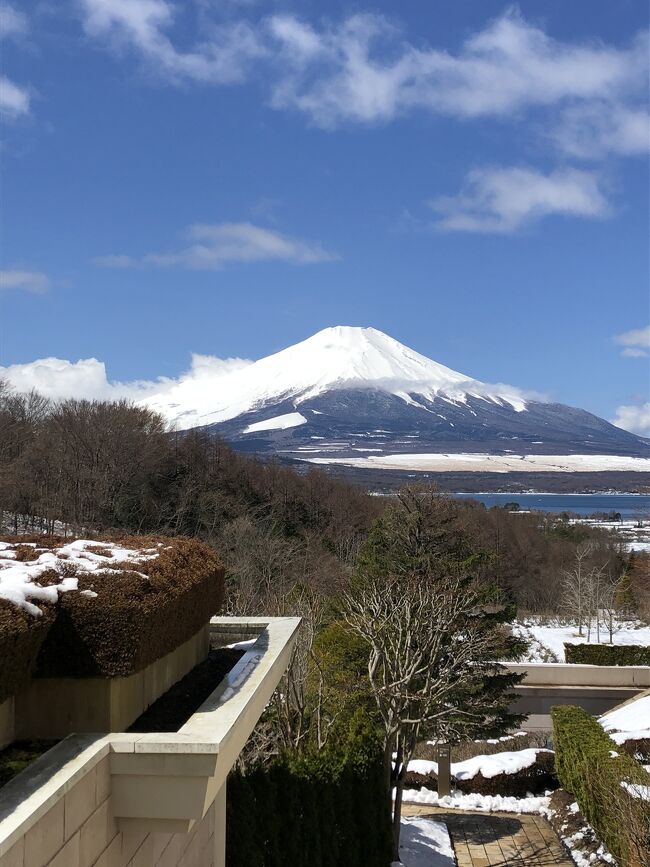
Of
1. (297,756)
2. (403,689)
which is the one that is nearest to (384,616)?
(403,689)

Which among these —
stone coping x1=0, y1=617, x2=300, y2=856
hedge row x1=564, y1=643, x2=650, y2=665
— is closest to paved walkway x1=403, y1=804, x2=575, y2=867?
stone coping x1=0, y1=617, x2=300, y2=856

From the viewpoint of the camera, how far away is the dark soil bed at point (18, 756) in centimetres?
375

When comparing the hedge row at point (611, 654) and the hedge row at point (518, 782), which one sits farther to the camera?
the hedge row at point (611, 654)

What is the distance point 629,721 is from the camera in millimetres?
22266

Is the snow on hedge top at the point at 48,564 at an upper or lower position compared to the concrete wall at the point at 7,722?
upper

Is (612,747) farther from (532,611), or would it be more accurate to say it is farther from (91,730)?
(532,611)

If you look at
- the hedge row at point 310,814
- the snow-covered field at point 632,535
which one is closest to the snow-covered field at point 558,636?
the hedge row at point 310,814

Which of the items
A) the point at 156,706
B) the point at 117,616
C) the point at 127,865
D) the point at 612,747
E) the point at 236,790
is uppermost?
the point at 117,616

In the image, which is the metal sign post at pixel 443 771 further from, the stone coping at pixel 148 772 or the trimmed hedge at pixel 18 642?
the trimmed hedge at pixel 18 642

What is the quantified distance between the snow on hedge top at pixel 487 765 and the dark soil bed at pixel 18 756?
719 inches

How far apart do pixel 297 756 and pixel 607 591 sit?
127 ft

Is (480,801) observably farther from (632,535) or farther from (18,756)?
(632,535)

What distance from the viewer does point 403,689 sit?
13.4m

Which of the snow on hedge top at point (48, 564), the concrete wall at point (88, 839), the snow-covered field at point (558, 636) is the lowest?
the snow-covered field at point (558, 636)
